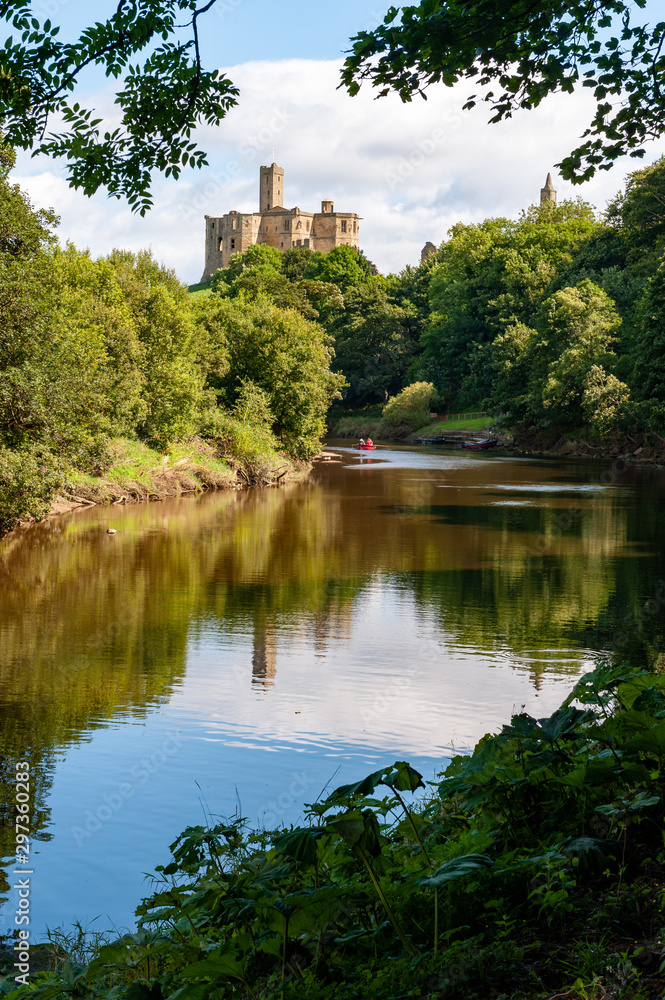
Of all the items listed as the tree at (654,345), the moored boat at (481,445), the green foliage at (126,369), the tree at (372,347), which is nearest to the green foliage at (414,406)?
the tree at (372,347)

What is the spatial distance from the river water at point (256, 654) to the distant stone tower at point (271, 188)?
136 meters

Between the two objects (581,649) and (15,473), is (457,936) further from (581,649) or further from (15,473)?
(15,473)

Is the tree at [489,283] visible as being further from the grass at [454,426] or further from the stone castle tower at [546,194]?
the stone castle tower at [546,194]

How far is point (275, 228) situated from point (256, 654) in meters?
148

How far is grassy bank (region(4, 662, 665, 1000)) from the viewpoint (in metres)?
3.36

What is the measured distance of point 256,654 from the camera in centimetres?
1253

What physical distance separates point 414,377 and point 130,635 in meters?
78.6

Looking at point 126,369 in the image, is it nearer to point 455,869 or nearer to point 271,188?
point 455,869

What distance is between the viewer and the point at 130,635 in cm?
1339

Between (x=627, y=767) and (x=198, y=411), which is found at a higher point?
(x=198, y=411)

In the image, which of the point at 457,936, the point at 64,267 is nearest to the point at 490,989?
the point at 457,936

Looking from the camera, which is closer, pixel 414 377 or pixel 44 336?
pixel 44 336

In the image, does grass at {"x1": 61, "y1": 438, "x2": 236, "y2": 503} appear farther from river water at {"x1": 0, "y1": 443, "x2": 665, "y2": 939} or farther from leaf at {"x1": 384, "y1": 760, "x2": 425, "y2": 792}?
leaf at {"x1": 384, "y1": 760, "x2": 425, "y2": 792}

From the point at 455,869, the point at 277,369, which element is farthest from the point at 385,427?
the point at 455,869
